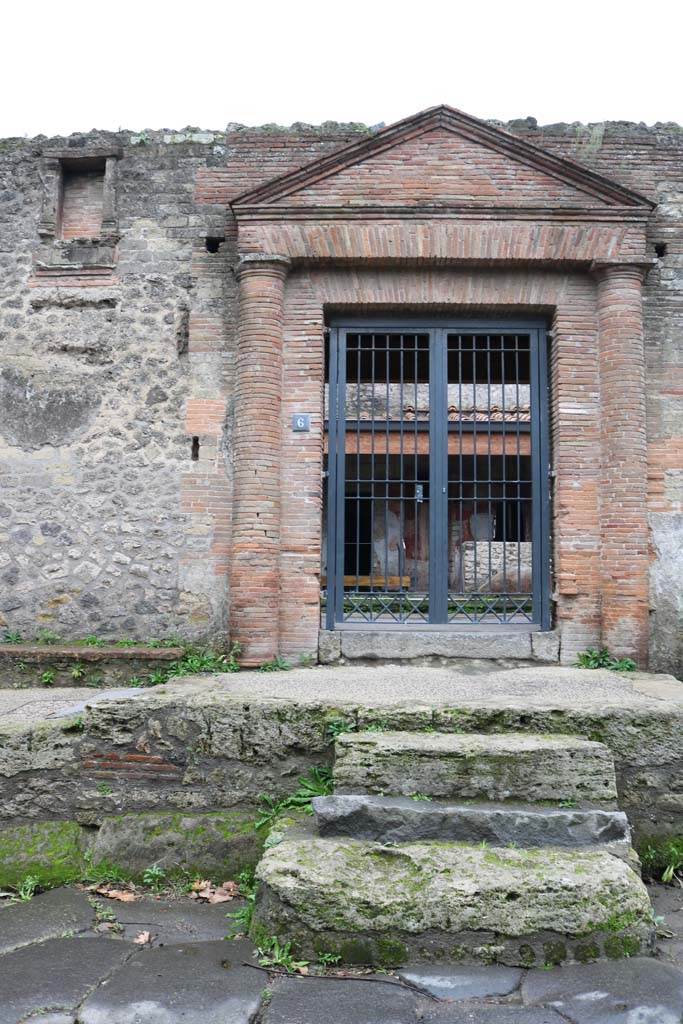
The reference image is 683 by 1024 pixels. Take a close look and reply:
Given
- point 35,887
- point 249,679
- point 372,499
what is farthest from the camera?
point 372,499

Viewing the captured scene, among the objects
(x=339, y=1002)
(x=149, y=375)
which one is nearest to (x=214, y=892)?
(x=339, y=1002)

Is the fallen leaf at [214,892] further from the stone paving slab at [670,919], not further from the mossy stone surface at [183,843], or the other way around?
the stone paving slab at [670,919]

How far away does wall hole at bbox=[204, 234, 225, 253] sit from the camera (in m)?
7.28

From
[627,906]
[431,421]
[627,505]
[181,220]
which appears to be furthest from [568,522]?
[181,220]

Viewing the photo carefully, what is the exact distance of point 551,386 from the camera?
23.5ft

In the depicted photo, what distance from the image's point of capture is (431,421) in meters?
7.14

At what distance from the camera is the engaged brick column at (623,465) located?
21.7 ft

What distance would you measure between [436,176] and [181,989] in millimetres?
6423

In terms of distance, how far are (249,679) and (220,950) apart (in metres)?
2.50

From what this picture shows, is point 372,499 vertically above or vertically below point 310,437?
below

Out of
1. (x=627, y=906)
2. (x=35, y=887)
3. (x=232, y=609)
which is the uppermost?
(x=232, y=609)

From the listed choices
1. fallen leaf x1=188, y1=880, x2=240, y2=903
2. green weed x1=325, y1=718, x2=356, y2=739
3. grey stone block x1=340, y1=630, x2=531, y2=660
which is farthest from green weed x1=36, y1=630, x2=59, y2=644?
green weed x1=325, y1=718, x2=356, y2=739

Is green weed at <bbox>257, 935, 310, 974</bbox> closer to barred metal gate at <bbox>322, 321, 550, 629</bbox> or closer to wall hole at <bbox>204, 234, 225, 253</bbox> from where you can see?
barred metal gate at <bbox>322, 321, 550, 629</bbox>

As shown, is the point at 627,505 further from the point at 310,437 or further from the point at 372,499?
the point at 310,437
